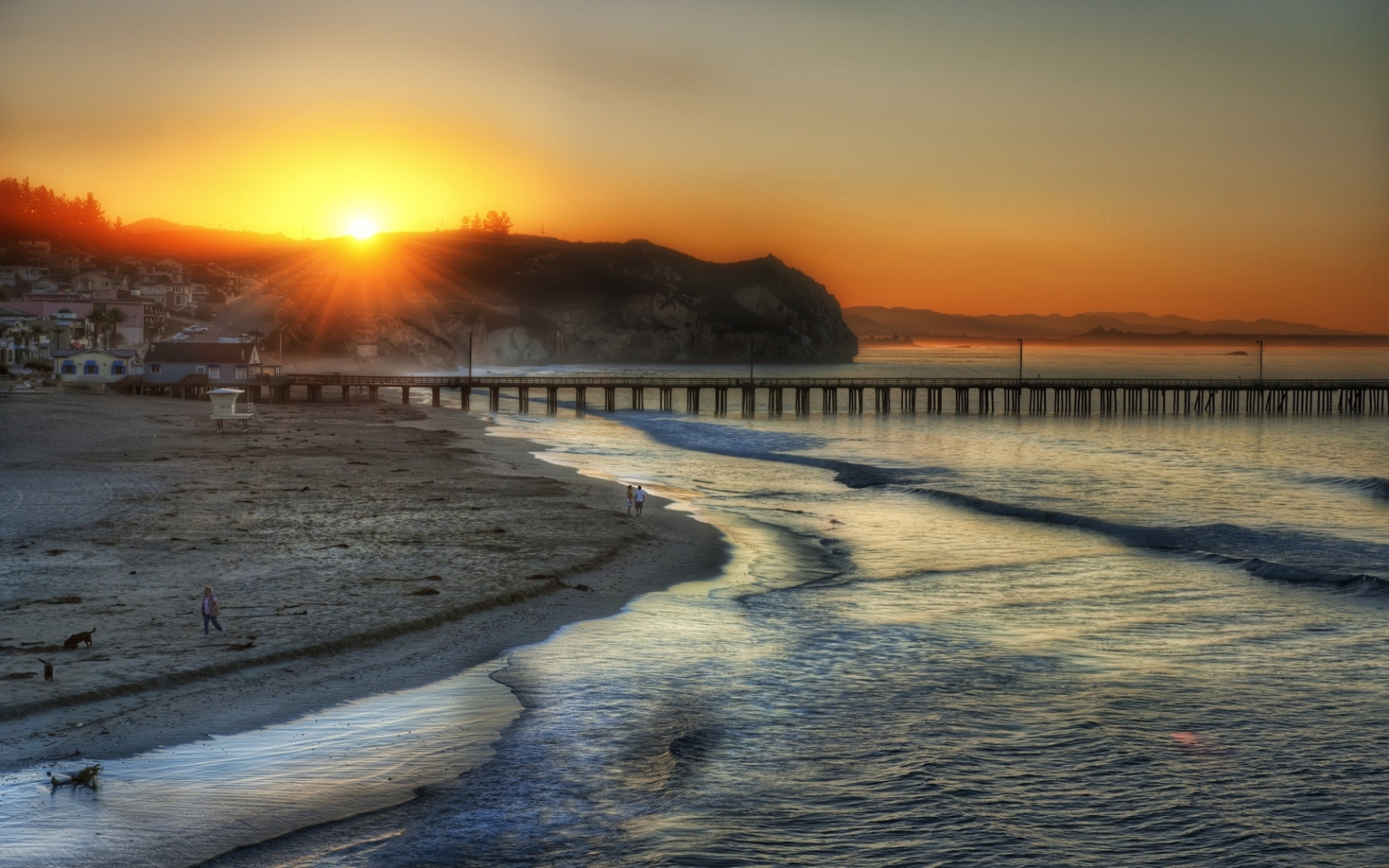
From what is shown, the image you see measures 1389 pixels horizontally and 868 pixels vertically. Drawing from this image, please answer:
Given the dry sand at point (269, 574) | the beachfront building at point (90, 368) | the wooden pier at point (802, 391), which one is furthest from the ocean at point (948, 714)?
the beachfront building at point (90, 368)

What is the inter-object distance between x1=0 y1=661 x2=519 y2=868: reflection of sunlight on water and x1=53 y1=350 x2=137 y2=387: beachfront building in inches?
3373

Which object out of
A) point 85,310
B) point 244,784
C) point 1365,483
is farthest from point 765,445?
point 85,310

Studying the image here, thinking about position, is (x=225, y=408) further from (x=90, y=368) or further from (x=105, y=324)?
(x=105, y=324)

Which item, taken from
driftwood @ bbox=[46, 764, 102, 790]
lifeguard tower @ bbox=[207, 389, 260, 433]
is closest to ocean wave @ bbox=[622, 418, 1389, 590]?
driftwood @ bbox=[46, 764, 102, 790]

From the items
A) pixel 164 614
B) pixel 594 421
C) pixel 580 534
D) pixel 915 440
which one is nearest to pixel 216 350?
pixel 594 421

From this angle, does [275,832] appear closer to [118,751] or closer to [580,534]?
[118,751]

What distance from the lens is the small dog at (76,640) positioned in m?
16.4

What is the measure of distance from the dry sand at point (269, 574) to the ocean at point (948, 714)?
2184 millimetres

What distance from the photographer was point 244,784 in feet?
40.3

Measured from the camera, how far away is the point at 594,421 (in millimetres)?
90688

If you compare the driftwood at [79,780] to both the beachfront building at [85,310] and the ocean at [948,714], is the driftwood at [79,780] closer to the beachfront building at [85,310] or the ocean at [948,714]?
the ocean at [948,714]

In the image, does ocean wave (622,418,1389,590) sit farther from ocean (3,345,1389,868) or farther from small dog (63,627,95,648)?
small dog (63,627,95,648)

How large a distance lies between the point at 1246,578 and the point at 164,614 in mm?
23799

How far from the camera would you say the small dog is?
1636cm
